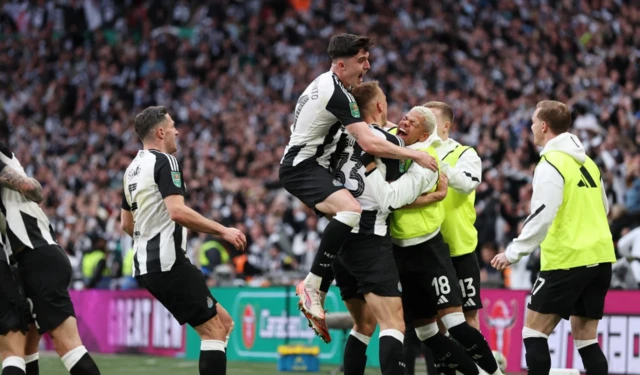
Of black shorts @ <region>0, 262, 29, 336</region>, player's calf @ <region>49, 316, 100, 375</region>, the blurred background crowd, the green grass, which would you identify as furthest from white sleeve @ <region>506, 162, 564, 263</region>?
the blurred background crowd

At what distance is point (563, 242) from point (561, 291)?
0.38 meters

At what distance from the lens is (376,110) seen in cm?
822

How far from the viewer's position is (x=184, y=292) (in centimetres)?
790

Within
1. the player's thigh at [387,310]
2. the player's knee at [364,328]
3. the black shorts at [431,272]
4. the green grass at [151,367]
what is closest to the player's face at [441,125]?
the black shorts at [431,272]

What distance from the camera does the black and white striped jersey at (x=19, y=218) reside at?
7.68m

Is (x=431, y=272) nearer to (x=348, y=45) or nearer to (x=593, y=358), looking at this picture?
(x=593, y=358)

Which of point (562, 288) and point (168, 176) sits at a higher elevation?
point (168, 176)

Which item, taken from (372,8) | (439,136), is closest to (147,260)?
(439,136)

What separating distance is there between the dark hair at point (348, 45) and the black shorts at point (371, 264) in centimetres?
136

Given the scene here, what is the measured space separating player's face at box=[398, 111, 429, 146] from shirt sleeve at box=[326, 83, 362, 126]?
859 millimetres

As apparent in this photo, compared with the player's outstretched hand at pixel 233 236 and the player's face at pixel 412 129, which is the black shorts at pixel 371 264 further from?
the player's face at pixel 412 129

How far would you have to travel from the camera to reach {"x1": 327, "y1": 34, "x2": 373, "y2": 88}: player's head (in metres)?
7.89

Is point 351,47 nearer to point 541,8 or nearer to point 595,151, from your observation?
point 595,151

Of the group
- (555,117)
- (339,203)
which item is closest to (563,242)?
(555,117)
